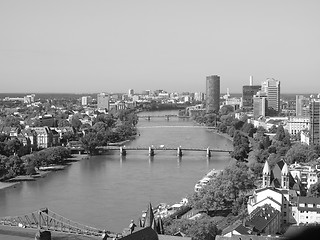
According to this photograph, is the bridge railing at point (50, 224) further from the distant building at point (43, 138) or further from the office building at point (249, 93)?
the office building at point (249, 93)

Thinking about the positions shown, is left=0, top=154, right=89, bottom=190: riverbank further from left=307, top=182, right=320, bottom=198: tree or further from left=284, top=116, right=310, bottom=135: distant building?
left=284, top=116, right=310, bottom=135: distant building

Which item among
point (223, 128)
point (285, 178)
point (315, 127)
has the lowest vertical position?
point (223, 128)

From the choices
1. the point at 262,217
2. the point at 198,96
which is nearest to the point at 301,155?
the point at 262,217

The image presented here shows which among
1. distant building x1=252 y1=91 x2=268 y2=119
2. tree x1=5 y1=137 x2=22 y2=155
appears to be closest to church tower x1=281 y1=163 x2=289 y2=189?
tree x1=5 y1=137 x2=22 y2=155

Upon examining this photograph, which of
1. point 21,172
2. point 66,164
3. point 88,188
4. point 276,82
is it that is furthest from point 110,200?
point 276,82

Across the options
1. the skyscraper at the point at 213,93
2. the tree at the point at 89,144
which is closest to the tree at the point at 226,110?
the skyscraper at the point at 213,93

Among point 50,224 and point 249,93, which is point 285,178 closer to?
point 50,224
